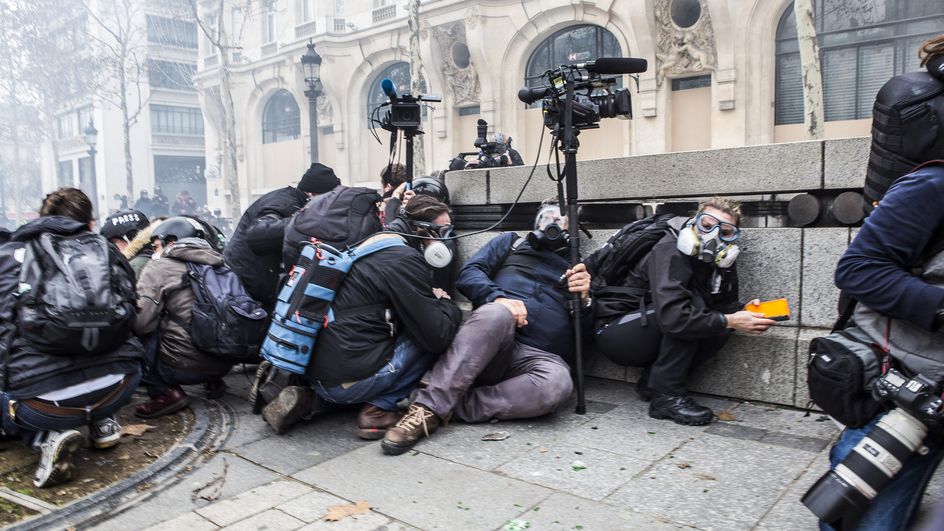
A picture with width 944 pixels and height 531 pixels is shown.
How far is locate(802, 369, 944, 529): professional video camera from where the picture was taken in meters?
2.20

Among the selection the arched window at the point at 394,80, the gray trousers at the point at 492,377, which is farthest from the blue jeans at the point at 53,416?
the arched window at the point at 394,80

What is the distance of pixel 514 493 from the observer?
3.14 metres

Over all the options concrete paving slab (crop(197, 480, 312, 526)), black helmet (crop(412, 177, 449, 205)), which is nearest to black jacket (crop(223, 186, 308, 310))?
black helmet (crop(412, 177, 449, 205))

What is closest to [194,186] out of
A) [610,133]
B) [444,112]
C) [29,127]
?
[29,127]

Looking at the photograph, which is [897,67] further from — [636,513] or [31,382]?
[31,382]

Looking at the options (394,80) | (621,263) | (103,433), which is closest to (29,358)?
(103,433)

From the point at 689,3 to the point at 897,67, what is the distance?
17.2 feet

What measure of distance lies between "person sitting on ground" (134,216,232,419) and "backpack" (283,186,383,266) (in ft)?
2.62

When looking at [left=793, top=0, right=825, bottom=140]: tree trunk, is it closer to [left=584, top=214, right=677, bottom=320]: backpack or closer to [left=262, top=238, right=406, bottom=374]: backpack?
[left=584, top=214, right=677, bottom=320]: backpack

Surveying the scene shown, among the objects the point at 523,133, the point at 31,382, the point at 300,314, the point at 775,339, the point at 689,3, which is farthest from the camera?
the point at 523,133

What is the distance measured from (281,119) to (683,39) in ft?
70.9

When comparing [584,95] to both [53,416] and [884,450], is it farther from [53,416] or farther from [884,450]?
[53,416]

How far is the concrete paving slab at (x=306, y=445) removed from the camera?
12.0ft

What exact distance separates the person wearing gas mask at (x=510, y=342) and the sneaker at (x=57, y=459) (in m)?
1.56
